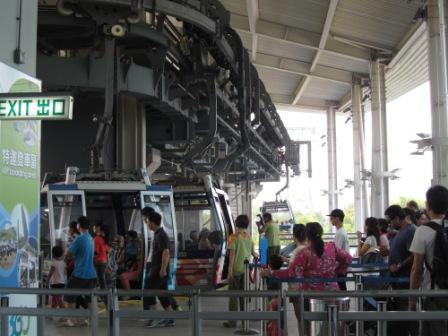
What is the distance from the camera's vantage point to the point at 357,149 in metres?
36.6

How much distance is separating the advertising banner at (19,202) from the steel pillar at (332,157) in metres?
37.1

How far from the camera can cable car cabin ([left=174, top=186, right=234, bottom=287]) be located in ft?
44.4

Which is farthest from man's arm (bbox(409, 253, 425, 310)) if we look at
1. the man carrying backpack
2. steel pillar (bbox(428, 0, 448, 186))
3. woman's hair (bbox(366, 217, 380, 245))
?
steel pillar (bbox(428, 0, 448, 186))

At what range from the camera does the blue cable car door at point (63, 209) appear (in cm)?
1122

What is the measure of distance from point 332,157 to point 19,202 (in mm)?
37705

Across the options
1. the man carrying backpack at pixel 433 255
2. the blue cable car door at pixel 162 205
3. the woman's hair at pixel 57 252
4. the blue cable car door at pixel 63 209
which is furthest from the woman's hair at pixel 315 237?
the blue cable car door at pixel 63 209

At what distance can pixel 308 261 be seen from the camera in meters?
6.55

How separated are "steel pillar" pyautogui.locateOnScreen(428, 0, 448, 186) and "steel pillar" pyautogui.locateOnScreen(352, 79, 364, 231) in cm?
1754

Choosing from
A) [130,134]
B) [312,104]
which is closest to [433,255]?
[130,134]

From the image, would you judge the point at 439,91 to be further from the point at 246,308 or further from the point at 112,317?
the point at 112,317

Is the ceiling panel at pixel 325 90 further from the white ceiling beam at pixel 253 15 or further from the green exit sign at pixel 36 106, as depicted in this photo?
the green exit sign at pixel 36 106

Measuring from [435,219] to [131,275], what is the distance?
7.96 metres

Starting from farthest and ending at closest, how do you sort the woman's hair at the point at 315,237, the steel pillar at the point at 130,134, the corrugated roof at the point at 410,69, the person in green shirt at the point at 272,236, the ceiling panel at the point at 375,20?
the corrugated roof at the point at 410,69 → the ceiling panel at the point at 375,20 → the steel pillar at the point at 130,134 → the person in green shirt at the point at 272,236 → the woman's hair at the point at 315,237

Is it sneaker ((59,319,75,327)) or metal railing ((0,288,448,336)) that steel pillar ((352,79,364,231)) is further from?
metal railing ((0,288,448,336))
